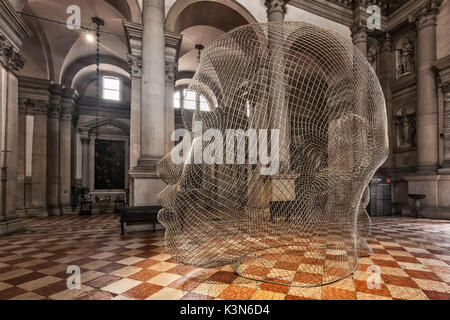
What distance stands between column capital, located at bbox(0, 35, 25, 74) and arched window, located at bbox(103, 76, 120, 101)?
8239 mm

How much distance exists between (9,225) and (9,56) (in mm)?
4135

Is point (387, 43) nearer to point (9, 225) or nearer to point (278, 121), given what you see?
point (278, 121)

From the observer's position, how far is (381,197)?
9781 millimetres

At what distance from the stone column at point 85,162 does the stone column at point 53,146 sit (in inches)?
70.7

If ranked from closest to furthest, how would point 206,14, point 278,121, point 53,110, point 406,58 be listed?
1. point 278,121
2. point 206,14
3. point 406,58
4. point 53,110

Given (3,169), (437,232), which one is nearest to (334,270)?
(437,232)

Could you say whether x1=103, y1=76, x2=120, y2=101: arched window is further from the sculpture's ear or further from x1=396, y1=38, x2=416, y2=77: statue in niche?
x1=396, y1=38, x2=416, y2=77: statue in niche

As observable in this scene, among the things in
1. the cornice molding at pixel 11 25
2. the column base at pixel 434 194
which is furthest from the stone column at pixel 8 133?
the column base at pixel 434 194

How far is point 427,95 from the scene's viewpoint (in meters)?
9.33

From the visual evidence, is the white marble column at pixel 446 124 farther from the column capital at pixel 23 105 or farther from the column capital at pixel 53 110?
the column capital at pixel 23 105

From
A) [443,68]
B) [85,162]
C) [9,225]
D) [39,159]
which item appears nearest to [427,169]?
[443,68]

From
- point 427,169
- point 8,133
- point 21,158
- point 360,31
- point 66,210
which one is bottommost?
point 66,210

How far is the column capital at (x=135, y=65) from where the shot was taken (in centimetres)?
658
